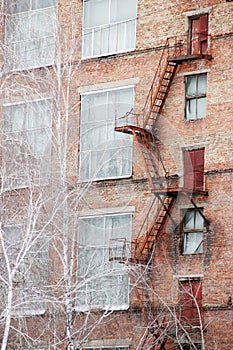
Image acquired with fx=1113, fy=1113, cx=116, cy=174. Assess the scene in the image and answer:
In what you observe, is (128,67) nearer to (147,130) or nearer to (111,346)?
(147,130)

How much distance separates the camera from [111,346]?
111 feet

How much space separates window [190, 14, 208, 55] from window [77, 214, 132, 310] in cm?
559

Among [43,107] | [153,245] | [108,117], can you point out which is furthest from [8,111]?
[153,245]

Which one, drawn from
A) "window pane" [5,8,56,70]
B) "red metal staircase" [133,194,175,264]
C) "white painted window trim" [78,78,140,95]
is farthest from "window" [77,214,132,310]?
"window pane" [5,8,56,70]

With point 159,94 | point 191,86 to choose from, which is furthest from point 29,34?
point 191,86

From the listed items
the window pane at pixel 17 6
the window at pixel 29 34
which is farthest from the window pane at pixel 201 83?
the window pane at pixel 17 6

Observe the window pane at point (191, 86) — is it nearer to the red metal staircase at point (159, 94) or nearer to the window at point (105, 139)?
the red metal staircase at point (159, 94)

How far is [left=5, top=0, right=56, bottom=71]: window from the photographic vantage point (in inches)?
1492

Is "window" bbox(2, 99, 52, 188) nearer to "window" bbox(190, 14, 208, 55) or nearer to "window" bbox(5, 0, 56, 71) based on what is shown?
"window" bbox(5, 0, 56, 71)

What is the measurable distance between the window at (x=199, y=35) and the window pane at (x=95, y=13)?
3332mm

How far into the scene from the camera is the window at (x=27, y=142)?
3478cm

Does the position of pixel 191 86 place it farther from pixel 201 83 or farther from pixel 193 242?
pixel 193 242

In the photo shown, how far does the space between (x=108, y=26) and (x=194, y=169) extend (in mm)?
6038

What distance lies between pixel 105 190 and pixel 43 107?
3834 mm
